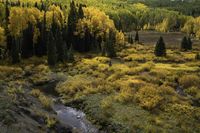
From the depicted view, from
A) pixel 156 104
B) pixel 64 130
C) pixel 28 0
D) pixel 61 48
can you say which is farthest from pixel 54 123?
pixel 28 0

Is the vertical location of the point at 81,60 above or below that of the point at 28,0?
below

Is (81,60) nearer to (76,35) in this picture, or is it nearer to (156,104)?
(76,35)

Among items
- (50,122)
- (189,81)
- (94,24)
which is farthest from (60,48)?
(50,122)

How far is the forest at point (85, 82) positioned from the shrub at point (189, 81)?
162 millimetres

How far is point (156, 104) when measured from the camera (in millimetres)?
54250

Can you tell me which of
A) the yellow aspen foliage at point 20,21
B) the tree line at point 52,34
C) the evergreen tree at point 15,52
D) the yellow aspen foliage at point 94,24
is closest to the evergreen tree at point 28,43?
the tree line at point 52,34

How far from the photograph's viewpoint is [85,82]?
67.9m

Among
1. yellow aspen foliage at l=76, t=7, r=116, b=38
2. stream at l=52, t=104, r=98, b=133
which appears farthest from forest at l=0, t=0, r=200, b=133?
stream at l=52, t=104, r=98, b=133

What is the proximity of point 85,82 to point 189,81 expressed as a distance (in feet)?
64.2

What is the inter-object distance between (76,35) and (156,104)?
5926 cm

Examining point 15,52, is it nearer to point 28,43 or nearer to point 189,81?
point 28,43

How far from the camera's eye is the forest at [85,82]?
1821 inches

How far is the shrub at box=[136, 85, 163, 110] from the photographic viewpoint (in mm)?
53787

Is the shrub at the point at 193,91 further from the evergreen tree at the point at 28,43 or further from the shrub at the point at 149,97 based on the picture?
the evergreen tree at the point at 28,43
